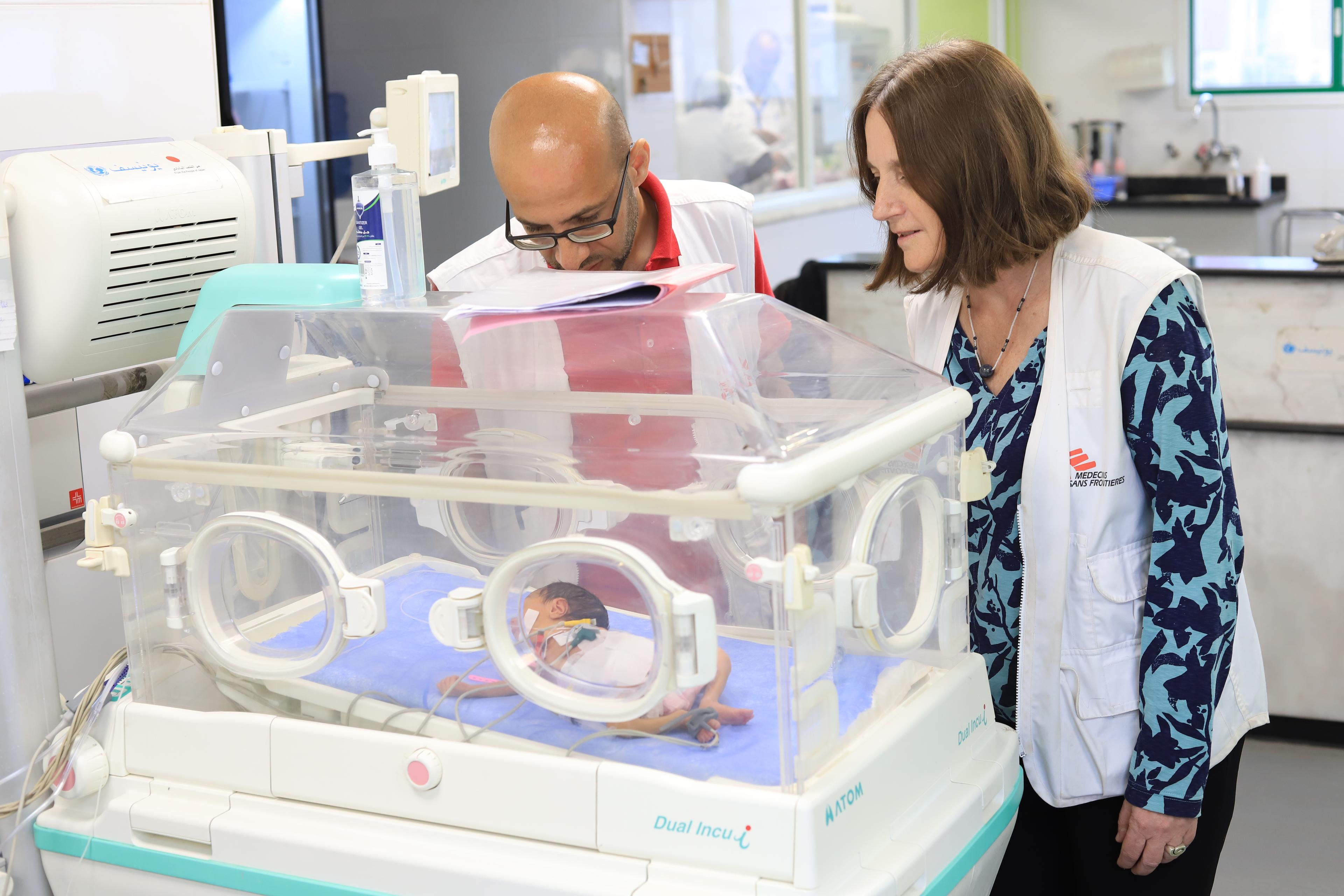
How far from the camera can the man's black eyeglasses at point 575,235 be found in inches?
65.7

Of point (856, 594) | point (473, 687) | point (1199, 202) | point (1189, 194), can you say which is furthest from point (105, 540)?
point (1189, 194)

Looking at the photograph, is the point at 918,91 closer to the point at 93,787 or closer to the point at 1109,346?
the point at 1109,346

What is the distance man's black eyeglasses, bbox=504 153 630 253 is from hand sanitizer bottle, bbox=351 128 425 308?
24 centimetres

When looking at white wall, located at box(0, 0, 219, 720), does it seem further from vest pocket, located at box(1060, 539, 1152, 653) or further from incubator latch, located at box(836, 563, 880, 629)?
vest pocket, located at box(1060, 539, 1152, 653)

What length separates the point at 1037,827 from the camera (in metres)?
1.66

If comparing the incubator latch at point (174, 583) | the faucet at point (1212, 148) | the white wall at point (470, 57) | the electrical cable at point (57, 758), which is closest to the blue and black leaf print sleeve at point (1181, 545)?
the incubator latch at point (174, 583)

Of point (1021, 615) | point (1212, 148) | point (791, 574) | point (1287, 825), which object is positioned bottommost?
point (1287, 825)

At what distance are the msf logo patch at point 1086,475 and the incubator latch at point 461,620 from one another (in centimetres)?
74

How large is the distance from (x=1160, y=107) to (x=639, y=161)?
638 centimetres

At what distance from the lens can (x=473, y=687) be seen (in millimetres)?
1256

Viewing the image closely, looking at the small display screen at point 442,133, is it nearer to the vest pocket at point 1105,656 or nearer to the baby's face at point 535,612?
the baby's face at point 535,612

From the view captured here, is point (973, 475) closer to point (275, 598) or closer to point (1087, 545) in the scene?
point (1087, 545)

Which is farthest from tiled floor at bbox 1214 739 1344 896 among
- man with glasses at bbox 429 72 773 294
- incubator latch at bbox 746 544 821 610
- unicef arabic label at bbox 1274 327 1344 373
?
incubator latch at bbox 746 544 821 610

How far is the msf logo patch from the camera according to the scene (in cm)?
149
